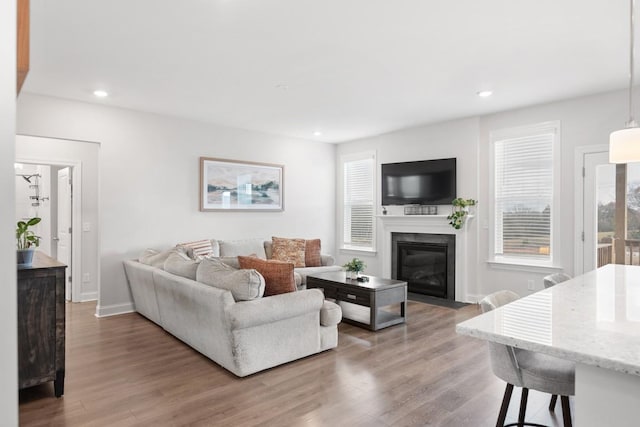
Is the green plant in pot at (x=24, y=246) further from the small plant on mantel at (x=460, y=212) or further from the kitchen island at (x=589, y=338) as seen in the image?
the small plant on mantel at (x=460, y=212)

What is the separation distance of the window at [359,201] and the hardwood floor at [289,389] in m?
3.35

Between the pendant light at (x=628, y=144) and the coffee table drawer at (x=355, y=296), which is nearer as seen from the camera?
the pendant light at (x=628, y=144)

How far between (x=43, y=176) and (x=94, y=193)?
1.26 meters

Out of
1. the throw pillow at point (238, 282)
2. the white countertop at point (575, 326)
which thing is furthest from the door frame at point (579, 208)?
the throw pillow at point (238, 282)

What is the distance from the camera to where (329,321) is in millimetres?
3576

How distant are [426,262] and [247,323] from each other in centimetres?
393

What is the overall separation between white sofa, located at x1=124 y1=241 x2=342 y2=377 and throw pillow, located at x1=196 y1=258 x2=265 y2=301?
45mm

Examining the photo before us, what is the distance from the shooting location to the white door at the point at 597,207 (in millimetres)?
4414

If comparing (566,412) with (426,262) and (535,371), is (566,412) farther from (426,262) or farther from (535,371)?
(426,262)

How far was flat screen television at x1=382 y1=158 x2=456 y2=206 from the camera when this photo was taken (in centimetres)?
581

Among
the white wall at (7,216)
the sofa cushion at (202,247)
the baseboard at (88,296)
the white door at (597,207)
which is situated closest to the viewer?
the white wall at (7,216)

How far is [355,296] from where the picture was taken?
4395mm

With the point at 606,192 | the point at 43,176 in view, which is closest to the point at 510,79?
the point at 606,192

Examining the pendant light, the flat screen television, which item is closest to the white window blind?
the flat screen television
